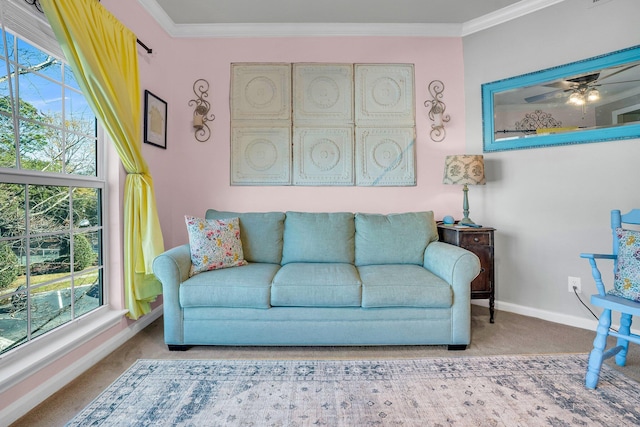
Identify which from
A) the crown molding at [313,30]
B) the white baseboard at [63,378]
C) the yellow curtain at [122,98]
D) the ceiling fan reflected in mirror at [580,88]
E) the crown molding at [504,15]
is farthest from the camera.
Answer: the crown molding at [313,30]

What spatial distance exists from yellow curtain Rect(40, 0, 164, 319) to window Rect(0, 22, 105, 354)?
18 cm

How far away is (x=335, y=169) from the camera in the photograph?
2.97m

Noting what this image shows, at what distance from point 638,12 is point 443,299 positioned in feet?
8.35

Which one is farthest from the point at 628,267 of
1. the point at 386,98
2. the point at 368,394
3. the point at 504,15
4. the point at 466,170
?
the point at 504,15

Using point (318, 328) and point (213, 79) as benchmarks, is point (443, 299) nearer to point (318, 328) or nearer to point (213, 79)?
point (318, 328)

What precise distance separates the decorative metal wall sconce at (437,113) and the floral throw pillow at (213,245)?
2.15 metres

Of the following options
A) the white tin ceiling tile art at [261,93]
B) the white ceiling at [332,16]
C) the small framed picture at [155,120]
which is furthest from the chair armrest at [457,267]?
the small framed picture at [155,120]

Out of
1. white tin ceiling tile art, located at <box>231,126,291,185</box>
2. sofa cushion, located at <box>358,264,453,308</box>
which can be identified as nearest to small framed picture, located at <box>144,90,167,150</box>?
white tin ceiling tile art, located at <box>231,126,291,185</box>

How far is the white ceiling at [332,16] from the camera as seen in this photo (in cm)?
258

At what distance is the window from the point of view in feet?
4.81

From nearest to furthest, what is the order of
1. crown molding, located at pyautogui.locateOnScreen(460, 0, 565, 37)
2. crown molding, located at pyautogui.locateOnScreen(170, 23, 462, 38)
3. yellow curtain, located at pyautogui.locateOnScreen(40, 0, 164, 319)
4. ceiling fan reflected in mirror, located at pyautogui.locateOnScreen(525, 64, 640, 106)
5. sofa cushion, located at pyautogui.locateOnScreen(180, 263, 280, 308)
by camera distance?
yellow curtain, located at pyautogui.locateOnScreen(40, 0, 164, 319) < sofa cushion, located at pyautogui.locateOnScreen(180, 263, 280, 308) < ceiling fan reflected in mirror, located at pyautogui.locateOnScreen(525, 64, 640, 106) < crown molding, located at pyautogui.locateOnScreen(460, 0, 565, 37) < crown molding, located at pyautogui.locateOnScreen(170, 23, 462, 38)

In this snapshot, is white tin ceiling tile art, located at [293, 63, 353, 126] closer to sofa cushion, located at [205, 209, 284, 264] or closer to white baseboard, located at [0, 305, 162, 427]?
sofa cushion, located at [205, 209, 284, 264]

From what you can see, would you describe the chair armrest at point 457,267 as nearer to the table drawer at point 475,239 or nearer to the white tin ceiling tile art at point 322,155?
the table drawer at point 475,239

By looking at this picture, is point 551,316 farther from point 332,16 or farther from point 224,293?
point 332,16
